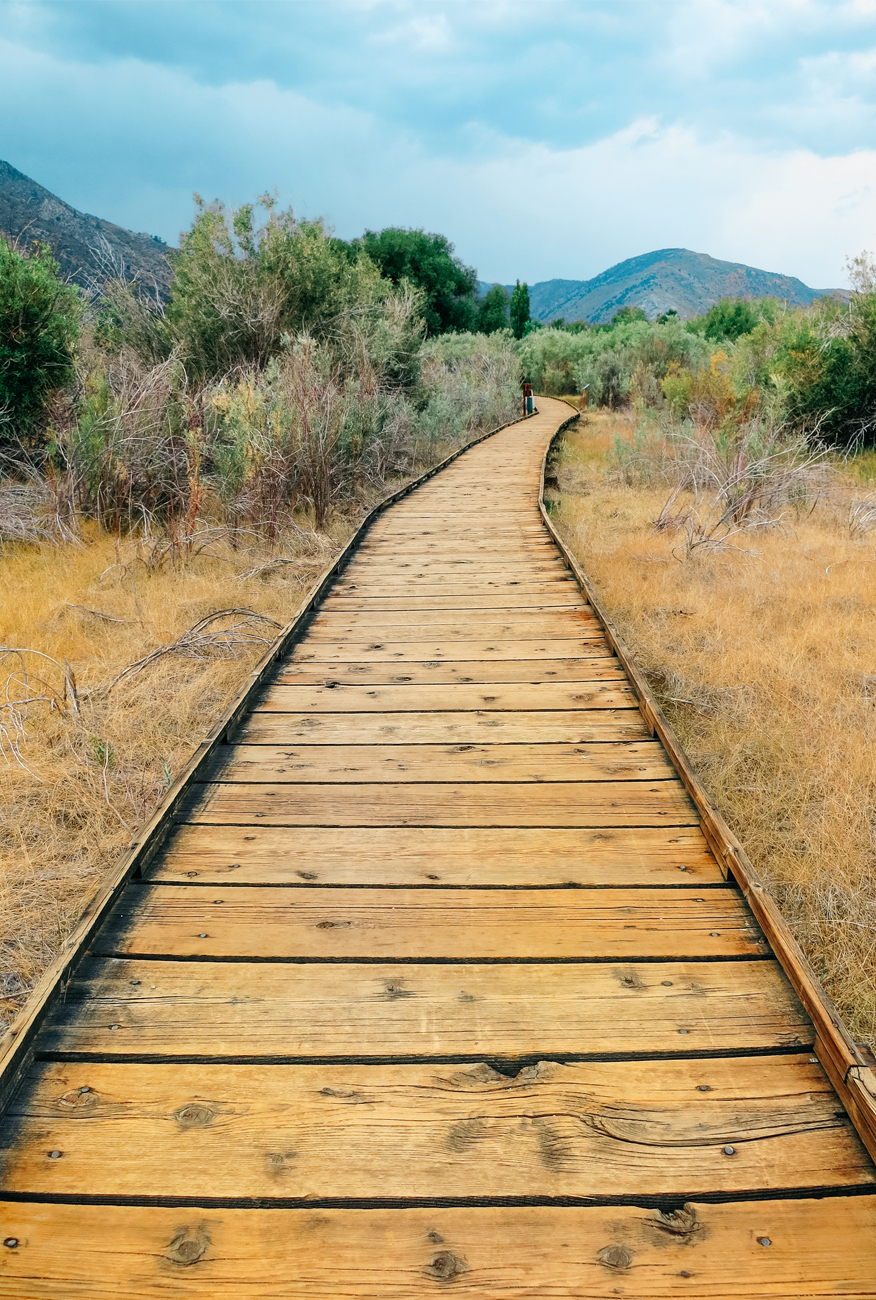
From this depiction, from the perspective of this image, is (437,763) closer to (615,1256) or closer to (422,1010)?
(422,1010)

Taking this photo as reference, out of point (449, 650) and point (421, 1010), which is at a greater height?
point (449, 650)

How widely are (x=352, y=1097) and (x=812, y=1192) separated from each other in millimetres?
830

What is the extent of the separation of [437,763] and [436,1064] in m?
1.37

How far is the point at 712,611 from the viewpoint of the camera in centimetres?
499

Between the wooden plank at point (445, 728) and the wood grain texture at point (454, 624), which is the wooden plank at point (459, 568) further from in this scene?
the wooden plank at point (445, 728)

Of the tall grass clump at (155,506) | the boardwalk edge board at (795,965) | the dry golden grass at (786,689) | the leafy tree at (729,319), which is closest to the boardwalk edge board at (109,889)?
the tall grass clump at (155,506)

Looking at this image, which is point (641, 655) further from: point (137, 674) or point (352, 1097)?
point (352, 1097)

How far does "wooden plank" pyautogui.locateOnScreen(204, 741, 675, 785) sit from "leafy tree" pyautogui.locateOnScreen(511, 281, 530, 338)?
4572 cm

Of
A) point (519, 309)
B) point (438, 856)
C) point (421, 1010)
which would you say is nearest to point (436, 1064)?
point (421, 1010)

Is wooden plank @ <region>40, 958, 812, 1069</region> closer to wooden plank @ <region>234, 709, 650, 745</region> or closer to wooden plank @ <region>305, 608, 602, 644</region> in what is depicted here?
wooden plank @ <region>234, 709, 650, 745</region>

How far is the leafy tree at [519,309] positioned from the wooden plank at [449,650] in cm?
4436

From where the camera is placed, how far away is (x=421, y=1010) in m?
1.67

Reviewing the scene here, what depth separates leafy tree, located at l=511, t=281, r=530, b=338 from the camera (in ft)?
146

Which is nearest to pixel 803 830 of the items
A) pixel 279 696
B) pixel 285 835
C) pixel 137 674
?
pixel 285 835
